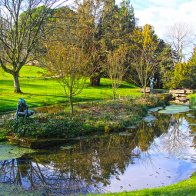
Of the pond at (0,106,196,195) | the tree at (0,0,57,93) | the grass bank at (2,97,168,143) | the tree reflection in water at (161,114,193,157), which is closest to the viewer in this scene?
the pond at (0,106,196,195)

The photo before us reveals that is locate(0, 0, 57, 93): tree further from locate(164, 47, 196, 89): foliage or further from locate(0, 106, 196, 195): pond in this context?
locate(164, 47, 196, 89): foliage

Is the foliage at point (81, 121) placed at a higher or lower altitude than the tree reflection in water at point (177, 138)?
higher

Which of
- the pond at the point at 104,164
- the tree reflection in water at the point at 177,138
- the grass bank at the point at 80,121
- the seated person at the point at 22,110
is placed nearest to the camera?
the pond at the point at 104,164

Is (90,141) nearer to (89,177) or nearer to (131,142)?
(131,142)

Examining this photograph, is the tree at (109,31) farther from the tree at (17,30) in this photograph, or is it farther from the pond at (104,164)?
the pond at (104,164)

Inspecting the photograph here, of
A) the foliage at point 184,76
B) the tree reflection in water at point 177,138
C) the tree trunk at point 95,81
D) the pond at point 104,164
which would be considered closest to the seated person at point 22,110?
the pond at point 104,164

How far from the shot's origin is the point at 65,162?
36.4 feet

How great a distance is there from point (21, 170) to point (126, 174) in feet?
12.1

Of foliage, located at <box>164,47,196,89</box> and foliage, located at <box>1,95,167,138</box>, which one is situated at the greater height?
foliage, located at <box>164,47,196,89</box>

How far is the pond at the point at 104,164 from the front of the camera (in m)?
8.91

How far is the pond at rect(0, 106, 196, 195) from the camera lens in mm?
8906

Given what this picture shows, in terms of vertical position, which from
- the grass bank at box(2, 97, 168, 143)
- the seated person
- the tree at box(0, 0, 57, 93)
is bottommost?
the grass bank at box(2, 97, 168, 143)

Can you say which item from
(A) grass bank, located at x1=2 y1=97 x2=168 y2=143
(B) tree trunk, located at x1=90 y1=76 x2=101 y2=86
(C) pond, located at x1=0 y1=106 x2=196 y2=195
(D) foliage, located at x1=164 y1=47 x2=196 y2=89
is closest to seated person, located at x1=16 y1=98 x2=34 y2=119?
(A) grass bank, located at x1=2 y1=97 x2=168 y2=143

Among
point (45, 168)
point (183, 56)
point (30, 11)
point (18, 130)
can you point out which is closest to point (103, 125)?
point (18, 130)
